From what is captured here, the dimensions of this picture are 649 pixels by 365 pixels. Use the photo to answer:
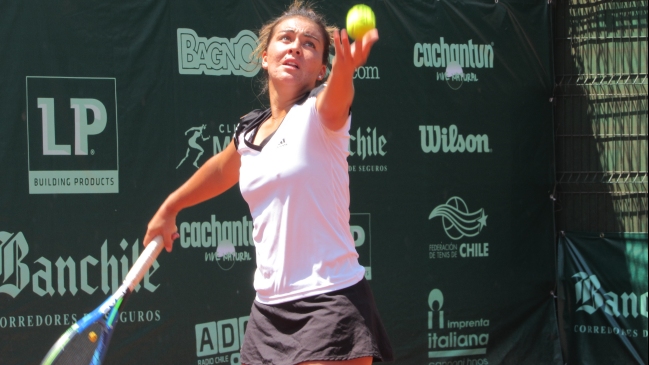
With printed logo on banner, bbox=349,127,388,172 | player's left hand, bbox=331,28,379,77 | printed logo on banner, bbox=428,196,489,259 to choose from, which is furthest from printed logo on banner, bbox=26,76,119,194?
player's left hand, bbox=331,28,379,77

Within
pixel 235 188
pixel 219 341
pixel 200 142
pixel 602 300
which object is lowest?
pixel 219 341

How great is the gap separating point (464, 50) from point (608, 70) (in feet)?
3.74

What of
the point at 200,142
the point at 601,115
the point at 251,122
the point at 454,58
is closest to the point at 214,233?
the point at 200,142

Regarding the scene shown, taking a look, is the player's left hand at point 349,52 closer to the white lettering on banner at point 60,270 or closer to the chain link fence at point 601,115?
the white lettering on banner at point 60,270

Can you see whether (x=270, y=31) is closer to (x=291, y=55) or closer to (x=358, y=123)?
(x=291, y=55)

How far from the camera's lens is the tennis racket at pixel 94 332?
117 inches

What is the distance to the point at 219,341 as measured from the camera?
5.50 m

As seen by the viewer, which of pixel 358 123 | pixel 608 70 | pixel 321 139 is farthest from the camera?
pixel 608 70

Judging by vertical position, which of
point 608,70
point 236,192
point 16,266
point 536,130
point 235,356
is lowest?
point 235,356

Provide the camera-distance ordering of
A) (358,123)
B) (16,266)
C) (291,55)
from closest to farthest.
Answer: (291,55) → (16,266) → (358,123)

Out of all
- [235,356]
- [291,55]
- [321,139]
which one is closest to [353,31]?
[291,55]

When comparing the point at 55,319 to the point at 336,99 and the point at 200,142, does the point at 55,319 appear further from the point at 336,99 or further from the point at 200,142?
the point at 336,99

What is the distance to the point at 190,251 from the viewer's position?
18.0 feet

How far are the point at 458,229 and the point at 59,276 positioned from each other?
2.89m
